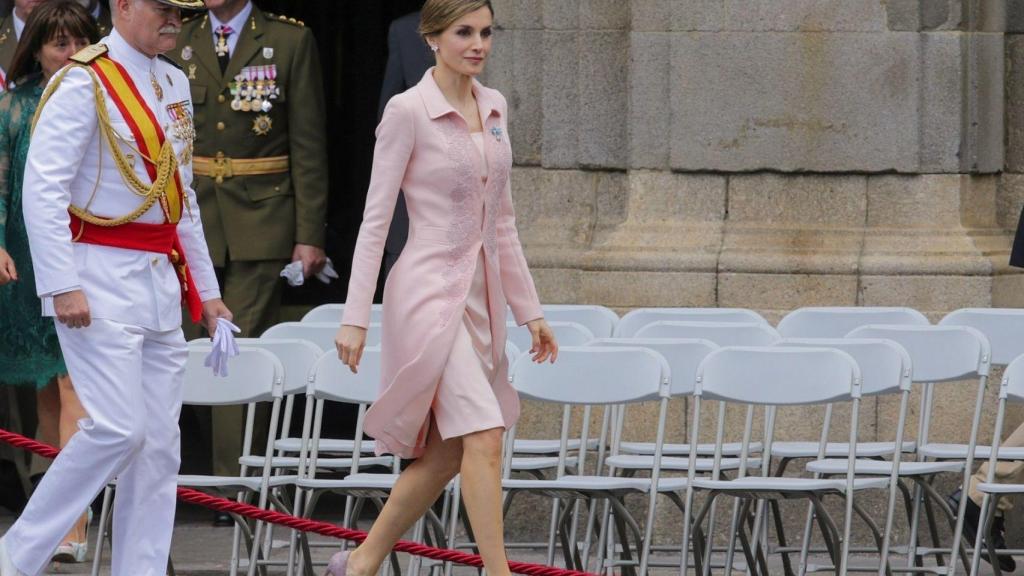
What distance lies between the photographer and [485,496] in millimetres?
5992

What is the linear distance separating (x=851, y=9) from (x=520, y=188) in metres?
1.60

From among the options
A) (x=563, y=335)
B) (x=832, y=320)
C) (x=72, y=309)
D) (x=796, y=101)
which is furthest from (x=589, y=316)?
(x=72, y=309)

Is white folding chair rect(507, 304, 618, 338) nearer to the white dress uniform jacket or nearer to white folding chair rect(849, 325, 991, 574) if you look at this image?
white folding chair rect(849, 325, 991, 574)

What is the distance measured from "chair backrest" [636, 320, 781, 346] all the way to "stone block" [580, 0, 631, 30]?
1698 mm

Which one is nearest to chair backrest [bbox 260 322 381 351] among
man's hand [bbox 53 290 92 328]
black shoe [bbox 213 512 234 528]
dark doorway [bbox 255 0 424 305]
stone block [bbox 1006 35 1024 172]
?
black shoe [bbox 213 512 234 528]

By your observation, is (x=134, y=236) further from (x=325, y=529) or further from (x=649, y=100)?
(x=649, y=100)

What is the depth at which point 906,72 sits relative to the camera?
8781 mm

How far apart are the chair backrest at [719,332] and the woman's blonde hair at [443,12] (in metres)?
1.96

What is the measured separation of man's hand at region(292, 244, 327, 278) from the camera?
31.1ft

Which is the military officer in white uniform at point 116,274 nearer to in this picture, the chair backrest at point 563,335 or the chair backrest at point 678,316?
the chair backrest at point 563,335

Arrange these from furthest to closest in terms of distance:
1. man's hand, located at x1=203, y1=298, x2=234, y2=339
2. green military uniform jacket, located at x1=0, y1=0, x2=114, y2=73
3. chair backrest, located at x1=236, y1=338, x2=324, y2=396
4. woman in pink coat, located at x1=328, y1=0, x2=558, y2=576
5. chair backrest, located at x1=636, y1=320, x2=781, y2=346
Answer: green military uniform jacket, located at x1=0, y1=0, x2=114, y2=73
chair backrest, located at x1=636, y1=320, x2=781, y2=346
chair backrest, located at x1=236, y1=338, x2=324, y2=396
man's hand, located at x1=203, y1=298, x2=234, y2=339
woman in pink coat, located at x1=328, y1=0, x2=558, y2=576

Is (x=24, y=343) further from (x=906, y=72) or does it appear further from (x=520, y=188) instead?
(x=906, y=72)

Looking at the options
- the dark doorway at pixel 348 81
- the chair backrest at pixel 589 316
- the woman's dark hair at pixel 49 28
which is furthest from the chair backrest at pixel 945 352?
the dark doorway at pixel 348 81

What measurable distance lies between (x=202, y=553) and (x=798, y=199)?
2671mm
